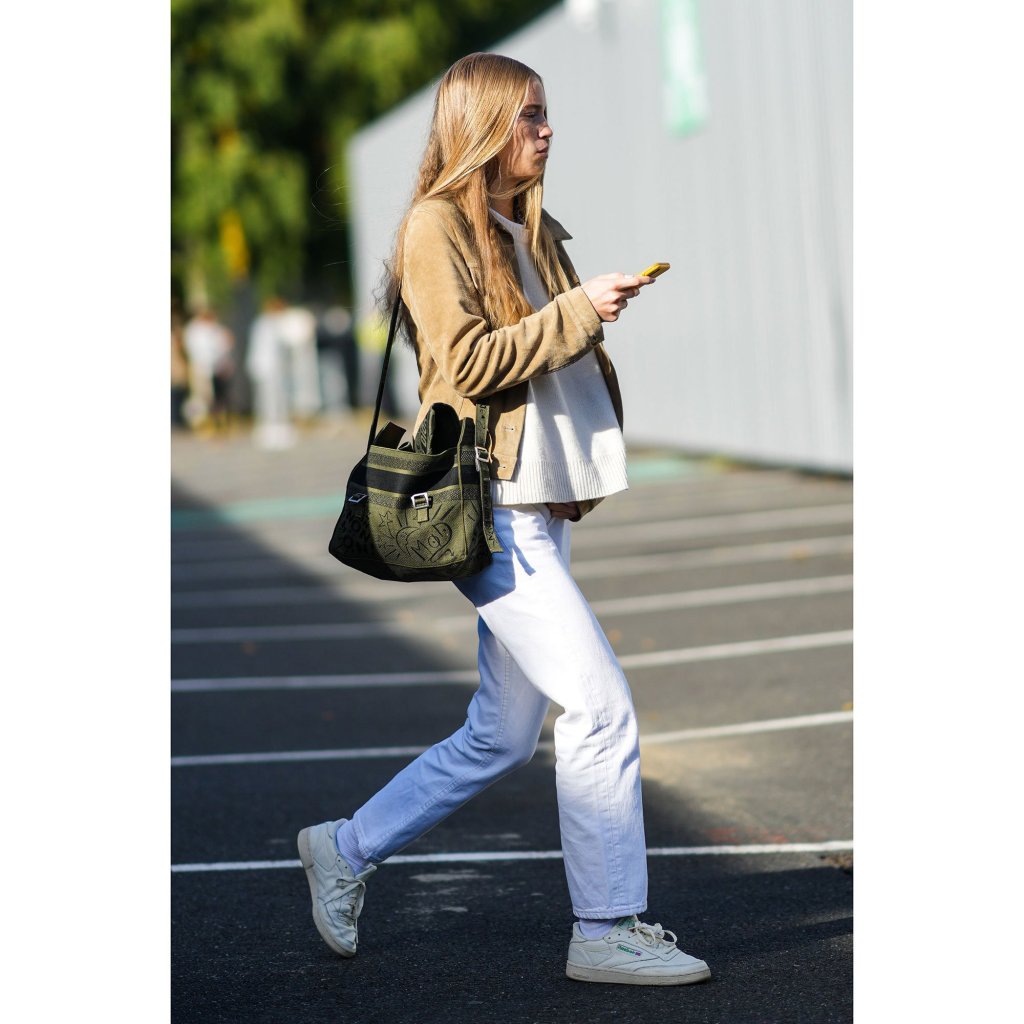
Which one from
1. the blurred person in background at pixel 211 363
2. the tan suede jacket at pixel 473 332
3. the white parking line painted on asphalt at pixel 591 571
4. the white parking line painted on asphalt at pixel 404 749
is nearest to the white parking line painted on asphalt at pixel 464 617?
the white parking line painted on asphalt at pixel 591 571

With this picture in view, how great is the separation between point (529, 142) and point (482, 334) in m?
0.43

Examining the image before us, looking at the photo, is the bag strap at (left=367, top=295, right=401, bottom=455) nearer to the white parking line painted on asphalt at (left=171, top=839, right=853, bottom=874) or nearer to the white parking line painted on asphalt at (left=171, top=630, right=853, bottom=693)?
the white parking line painted on asphalt at (left=171, top=839, right=853, bottom=874)

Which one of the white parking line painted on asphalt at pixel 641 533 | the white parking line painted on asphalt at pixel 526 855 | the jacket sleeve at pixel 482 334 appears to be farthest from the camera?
the white parking line painted on asphalt at pixel 641 533

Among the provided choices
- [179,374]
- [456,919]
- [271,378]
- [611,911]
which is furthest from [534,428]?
[179,374]

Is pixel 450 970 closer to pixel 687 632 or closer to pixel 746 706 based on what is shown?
pixel 746 706

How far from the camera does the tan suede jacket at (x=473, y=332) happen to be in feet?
11.8

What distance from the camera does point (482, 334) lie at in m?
3.63

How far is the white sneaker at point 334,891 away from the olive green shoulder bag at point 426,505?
0.74 meters

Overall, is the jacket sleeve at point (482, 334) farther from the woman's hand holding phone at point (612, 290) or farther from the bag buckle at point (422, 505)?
the bag buckle at point (422, 505)

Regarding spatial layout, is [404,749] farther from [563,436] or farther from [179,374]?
[179,374]

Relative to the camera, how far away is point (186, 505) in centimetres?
1780

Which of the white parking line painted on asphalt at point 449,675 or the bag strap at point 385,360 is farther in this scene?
the white parking line painted on asphalt at point 449,675

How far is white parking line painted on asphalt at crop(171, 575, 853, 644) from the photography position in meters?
9.76

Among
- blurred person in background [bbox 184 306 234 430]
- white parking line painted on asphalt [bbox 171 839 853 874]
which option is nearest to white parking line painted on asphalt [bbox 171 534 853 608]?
white parking line painted on asphalt [bbox 171 839 853 874]
